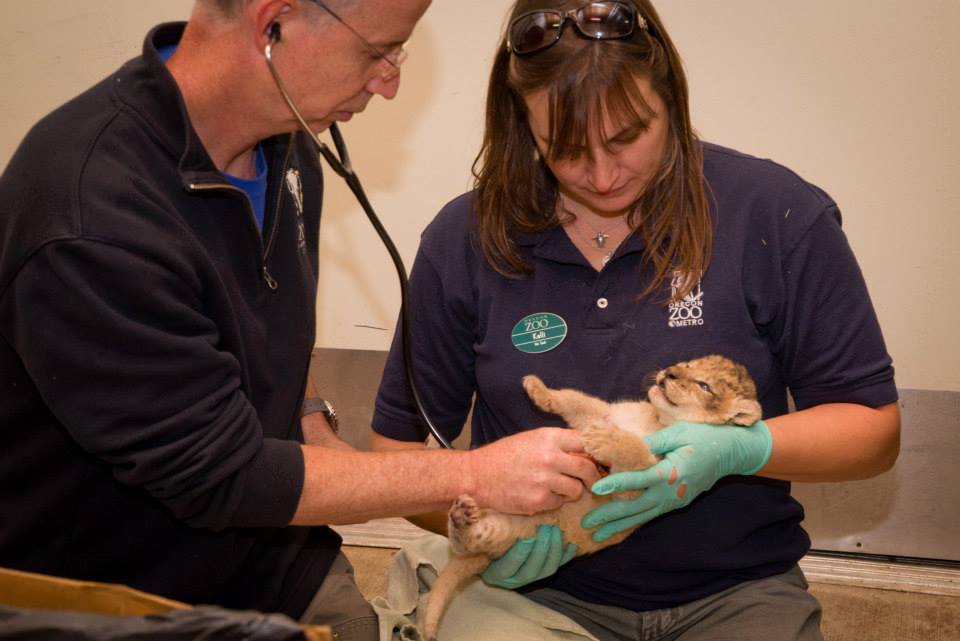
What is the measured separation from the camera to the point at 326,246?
266 centimetres

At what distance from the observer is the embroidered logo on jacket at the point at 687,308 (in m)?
1.61

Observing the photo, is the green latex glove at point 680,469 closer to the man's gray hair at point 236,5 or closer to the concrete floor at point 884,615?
the man's gray hair at point 236,5

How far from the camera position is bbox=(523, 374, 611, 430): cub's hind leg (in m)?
1.62

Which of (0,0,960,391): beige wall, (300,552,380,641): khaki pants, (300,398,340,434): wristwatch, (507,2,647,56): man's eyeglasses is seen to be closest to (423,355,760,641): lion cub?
(300,552,380,641): khaki pants

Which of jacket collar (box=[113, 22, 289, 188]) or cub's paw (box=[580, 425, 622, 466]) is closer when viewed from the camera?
jacket collar (box=[113, 22, 289, 188])

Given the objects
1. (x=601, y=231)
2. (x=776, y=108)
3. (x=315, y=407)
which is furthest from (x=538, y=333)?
(x=776, y=108)

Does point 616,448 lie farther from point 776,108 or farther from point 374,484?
point 776,108

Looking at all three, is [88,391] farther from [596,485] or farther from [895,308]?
[895,308]

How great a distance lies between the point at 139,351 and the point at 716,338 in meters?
0.90

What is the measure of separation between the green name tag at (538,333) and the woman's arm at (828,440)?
377 mm

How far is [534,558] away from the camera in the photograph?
5.10ft

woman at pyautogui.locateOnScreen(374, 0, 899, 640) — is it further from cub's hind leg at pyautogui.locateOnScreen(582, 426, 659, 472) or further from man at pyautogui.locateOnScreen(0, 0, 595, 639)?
man at pyautogui.locateOnScreen(0, 0, 595, 639)

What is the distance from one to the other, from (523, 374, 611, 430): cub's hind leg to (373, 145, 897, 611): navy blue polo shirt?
0.04 metres

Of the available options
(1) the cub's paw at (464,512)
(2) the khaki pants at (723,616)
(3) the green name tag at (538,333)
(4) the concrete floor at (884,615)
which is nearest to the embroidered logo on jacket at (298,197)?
(3) the green name tag at (538,333)
